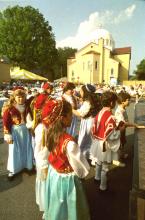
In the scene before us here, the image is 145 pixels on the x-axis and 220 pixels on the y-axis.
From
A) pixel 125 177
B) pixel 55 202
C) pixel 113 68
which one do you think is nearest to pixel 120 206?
pixel 125 177

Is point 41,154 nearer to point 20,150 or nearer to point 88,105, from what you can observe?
point 20,150

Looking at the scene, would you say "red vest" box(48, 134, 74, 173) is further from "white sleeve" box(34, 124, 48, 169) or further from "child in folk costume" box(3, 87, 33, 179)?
"child in folk costume" box(3, 87, 33, 179)

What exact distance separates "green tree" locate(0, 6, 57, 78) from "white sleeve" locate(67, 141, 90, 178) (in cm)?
2088

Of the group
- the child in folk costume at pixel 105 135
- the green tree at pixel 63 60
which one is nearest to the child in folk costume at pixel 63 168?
the child in folk costume at pixel 105 135

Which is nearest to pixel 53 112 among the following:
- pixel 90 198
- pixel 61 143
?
pixel 61 143

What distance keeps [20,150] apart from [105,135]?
1.70 m

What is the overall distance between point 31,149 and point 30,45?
83.1ft

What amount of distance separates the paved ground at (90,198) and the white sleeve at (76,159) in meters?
1.08

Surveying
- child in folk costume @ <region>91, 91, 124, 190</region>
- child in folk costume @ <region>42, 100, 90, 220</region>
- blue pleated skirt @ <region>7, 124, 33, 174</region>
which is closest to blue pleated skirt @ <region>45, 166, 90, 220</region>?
child in folk costume @ <region>42, 100, 90, 220</region>

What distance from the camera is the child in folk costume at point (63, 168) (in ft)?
6.93

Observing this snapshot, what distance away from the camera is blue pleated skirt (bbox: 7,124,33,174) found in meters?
4.02

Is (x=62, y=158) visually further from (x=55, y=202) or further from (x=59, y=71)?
(x=59, y=71)

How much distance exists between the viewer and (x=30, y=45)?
91.0 ft

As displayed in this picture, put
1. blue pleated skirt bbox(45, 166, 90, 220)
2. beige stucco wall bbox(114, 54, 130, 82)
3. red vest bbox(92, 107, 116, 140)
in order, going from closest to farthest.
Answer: blue pleated skirt bbox(45, 166, 90, 220), red vest bbox(92, 107, 116, 140), beige stucco wall bbox(114, 54, 130, 82)
